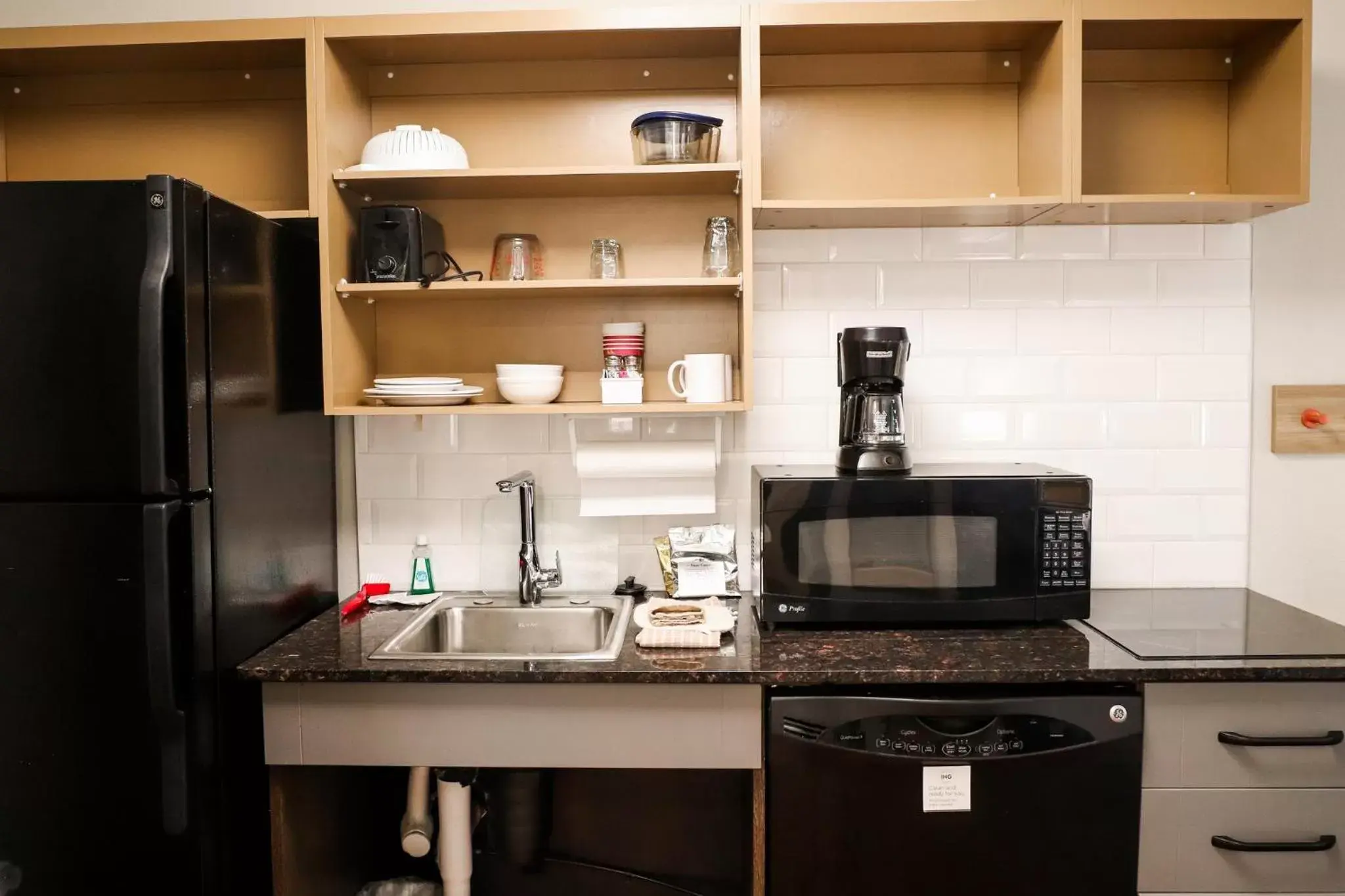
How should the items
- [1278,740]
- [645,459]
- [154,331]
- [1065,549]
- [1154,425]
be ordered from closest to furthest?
[154,331]
[1278,740]
[1065,549]
[645,459]
[1154,425]

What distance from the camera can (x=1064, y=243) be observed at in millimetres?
2176

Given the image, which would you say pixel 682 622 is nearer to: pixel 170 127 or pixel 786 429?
pixel 786 429

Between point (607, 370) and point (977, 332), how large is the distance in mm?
892

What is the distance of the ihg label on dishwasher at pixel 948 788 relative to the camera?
160 cm

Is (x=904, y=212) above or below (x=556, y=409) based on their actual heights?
above

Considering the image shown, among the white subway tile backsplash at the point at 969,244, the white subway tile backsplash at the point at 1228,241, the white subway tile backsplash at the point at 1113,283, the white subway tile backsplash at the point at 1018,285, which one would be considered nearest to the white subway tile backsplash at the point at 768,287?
the white subway tile backsplash at the point at 969,244

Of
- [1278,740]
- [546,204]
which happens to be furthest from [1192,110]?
[546,204]

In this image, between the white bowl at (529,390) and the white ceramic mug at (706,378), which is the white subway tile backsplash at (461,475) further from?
the white ceramic mug at (706,378)

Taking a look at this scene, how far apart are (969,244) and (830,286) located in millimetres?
341

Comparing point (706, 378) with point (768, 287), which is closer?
point (706, 378)

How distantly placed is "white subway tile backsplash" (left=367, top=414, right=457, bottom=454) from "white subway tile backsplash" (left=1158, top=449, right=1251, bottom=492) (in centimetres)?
172

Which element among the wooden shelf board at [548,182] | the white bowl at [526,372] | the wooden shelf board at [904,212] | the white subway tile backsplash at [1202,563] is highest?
the wooden shelf board at [548,182]

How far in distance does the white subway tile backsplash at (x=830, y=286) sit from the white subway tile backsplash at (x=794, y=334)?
3 centimetres

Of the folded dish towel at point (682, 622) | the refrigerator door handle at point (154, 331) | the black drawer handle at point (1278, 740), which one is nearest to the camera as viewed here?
the refrigerator door handle at point (154, 331)
